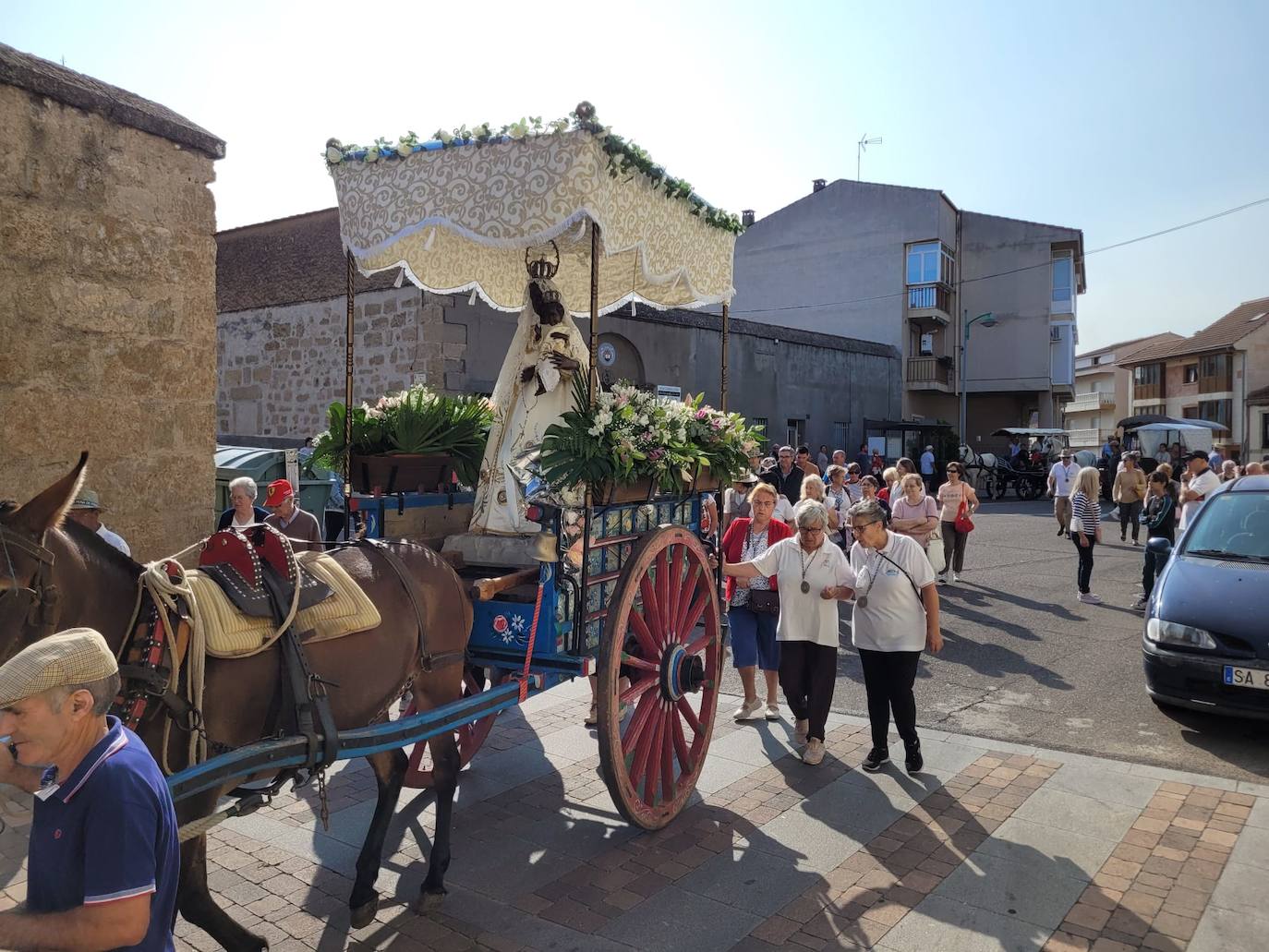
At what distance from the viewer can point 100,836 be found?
1.82 meters

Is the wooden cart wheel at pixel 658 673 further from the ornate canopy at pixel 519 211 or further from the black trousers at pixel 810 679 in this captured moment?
the ornate canopy at pixel 519 211

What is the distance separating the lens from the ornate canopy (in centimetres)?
446

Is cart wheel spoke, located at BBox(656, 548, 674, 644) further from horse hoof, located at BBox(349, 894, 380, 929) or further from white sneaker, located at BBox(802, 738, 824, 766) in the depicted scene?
horse hoof, located at BBox(349, 894, 380, 929)

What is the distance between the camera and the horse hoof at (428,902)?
3.88 m

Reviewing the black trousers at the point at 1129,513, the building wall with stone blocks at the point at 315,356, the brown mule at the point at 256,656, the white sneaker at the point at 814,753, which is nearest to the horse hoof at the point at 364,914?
the brown mule at the point at 256,656

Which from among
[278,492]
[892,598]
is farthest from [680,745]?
[278,492]

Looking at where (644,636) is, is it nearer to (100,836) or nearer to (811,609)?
(811,609)

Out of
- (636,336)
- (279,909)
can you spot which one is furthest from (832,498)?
(636,336)

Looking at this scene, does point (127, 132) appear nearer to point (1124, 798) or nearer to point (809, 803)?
point (809, 803)

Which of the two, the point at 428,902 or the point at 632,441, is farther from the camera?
the point at 632,441

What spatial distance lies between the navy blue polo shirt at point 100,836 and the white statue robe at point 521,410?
10.4ft

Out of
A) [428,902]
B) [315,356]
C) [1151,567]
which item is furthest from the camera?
[315,356]

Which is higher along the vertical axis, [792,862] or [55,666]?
[55,666]

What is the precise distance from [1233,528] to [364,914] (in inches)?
268
